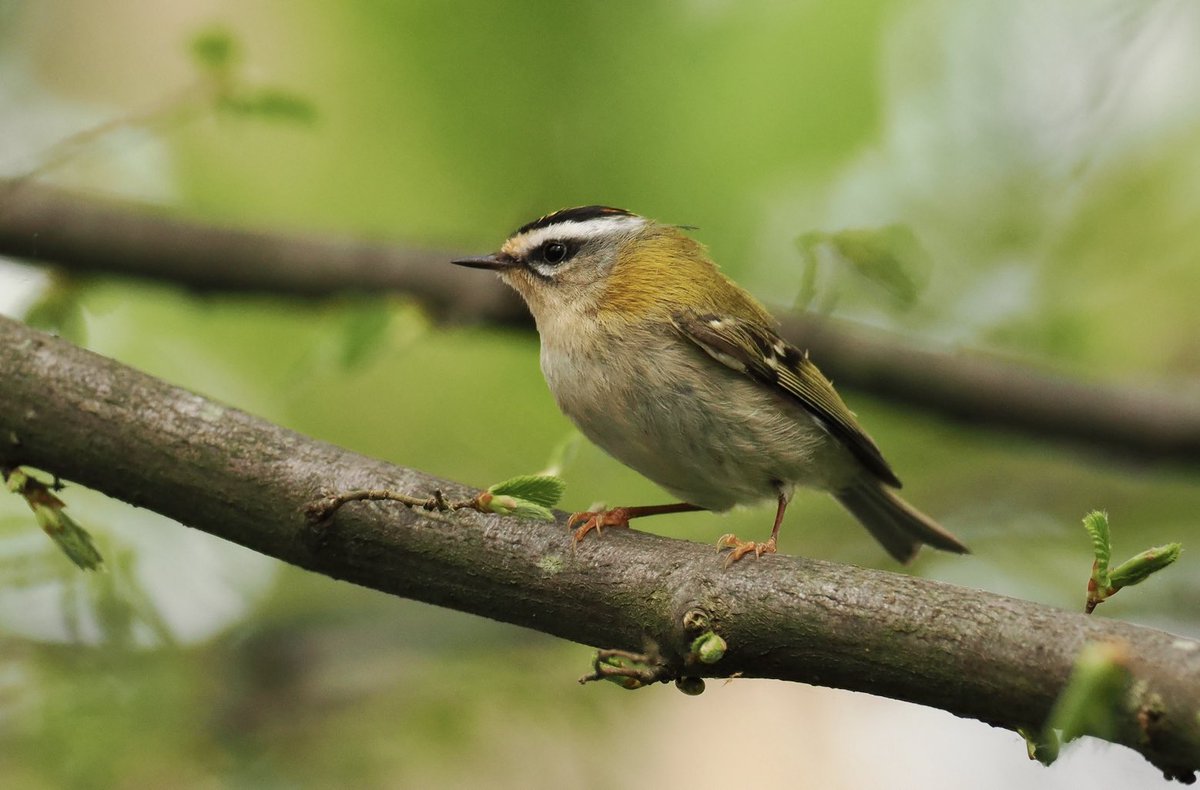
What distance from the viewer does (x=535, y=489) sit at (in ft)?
7.38

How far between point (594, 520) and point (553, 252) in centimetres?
182

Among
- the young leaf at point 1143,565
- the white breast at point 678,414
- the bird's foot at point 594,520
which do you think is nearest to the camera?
the young leaf at point 1143,565

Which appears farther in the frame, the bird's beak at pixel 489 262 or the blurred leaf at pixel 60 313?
the bird's beak at pixel 489 262

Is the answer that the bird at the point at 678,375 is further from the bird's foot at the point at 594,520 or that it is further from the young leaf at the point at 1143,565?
the young leaf at the point at 1143,565

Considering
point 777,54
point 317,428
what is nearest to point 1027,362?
point 777,54

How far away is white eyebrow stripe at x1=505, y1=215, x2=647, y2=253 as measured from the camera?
13.6 feet

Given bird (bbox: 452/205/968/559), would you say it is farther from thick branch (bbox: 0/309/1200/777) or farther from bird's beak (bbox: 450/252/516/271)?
thick branch (bbox: 0/309/1200/777)

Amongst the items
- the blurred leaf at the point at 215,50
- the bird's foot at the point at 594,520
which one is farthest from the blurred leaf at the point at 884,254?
the blurred leaf at the point at 215,50

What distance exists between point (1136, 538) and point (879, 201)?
1822 millimetres

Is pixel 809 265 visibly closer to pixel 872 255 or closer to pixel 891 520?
pixel 872 255

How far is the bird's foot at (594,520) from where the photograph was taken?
96.7 inches

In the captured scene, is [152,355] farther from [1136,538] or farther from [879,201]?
[1136,538]

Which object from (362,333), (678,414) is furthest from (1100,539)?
(362,333)

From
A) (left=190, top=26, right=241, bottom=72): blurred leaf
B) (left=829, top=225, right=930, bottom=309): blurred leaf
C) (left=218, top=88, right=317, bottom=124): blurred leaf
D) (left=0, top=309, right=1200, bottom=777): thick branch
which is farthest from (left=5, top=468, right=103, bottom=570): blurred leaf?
(left=829, top=225, right=930, bottom=309): blurred leaf
